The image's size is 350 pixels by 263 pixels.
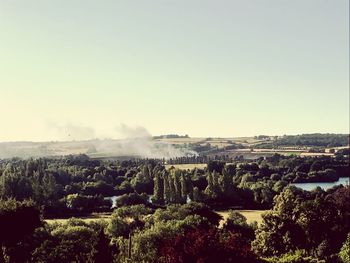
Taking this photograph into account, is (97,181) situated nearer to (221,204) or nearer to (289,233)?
(221,204)

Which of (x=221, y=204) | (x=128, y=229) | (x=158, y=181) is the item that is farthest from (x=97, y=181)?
(x=128, y=229)

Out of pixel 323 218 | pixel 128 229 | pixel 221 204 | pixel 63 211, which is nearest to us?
pixel 323 218

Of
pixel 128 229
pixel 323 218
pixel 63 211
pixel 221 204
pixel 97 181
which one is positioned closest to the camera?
pixel 323 218

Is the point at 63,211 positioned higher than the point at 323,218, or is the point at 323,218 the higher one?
the point at 323,218

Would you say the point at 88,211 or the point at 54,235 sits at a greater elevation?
the point at 54,235

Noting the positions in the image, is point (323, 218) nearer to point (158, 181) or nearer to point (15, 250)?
point (15, 250)

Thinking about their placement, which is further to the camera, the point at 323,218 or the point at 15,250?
the point at 323,218

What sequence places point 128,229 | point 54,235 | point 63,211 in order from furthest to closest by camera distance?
point 63,211, point 128,229, point 54,235

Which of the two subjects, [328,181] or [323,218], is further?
[328,181]

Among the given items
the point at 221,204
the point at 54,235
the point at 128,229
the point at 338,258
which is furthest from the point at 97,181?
the point at 338,258
